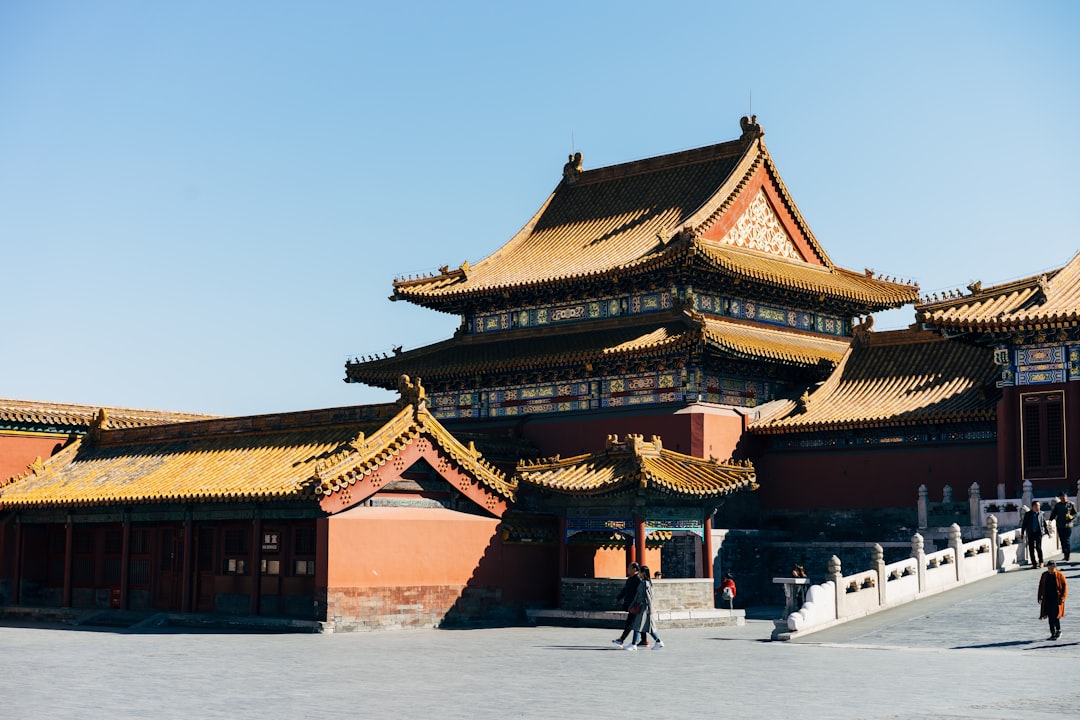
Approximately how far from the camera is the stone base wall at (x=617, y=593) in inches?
1307

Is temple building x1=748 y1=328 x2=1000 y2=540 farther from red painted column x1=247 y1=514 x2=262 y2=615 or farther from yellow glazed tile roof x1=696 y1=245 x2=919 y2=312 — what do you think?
red painted column x1=247 y1=514 x2=262 y2=615

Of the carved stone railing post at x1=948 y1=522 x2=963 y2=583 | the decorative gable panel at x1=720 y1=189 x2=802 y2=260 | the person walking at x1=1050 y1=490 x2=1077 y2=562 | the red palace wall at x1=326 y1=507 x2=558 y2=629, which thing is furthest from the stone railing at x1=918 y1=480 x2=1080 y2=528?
the decorative gable panel at x1=720 y1=189 x2=802 y2=260

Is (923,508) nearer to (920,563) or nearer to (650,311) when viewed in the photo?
(920,563)

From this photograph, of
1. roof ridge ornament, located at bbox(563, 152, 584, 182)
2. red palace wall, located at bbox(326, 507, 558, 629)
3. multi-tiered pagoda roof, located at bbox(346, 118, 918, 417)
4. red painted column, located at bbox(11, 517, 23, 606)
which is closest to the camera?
red palace wall, located at bbox(326, 507, 558, 629)

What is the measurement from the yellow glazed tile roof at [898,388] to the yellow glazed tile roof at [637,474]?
600 centimetres

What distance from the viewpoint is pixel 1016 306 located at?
123 feet

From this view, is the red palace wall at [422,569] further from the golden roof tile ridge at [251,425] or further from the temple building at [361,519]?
the golden roof tile ridge at [251,425]

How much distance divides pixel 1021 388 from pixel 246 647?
21258 millimetres

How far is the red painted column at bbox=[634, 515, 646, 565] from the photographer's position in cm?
3356

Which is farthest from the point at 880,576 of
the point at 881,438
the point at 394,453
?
the point at 394,453

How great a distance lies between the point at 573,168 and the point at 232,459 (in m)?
19.2

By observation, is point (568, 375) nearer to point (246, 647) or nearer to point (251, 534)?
point (251, 534)

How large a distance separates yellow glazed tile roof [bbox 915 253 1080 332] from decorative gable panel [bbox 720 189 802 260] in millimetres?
7197

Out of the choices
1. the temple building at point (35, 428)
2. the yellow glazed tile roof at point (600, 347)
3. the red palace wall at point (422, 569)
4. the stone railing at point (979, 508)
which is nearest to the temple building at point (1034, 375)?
the stone railing at point (979, 508)
